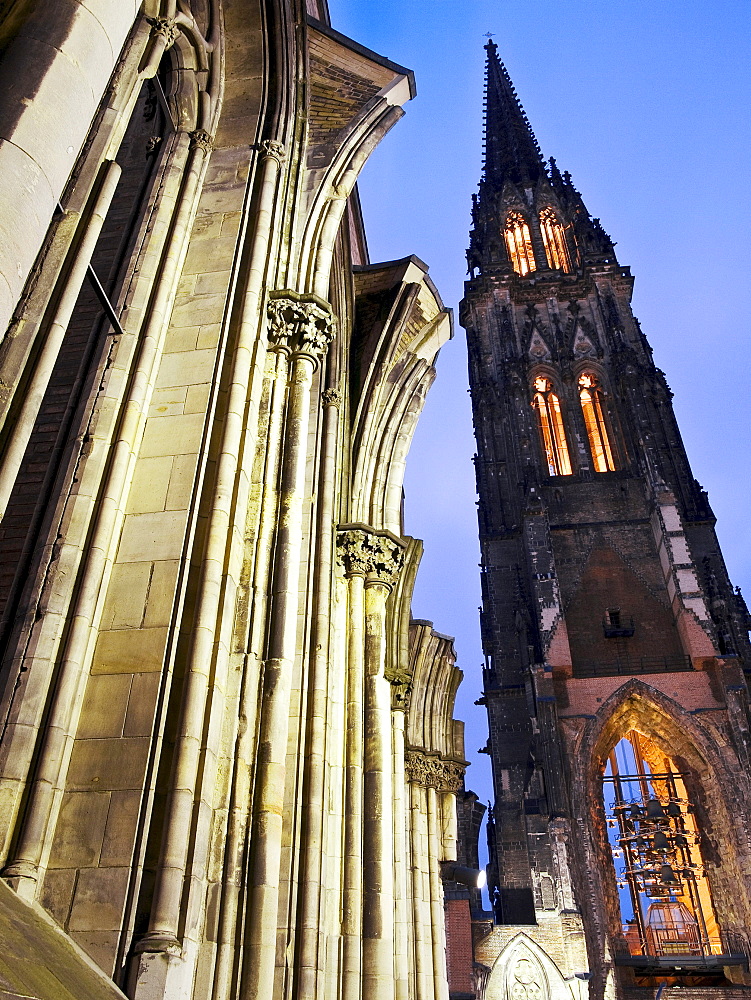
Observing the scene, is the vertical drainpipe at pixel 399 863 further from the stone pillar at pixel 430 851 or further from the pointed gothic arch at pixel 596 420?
the pointed gothic arch at pixel 596 420

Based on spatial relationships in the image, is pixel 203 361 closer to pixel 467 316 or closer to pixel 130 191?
pixel 130 191

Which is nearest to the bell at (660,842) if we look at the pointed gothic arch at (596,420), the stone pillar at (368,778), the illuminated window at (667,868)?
the illuminated window at (667,868)

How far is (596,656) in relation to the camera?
2970 cm

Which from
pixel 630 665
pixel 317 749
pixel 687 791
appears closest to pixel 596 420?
pixel 630 665

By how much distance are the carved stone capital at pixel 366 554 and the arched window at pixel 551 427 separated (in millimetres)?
25496

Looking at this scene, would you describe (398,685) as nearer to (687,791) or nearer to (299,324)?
(299,324)

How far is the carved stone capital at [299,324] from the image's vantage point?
654 centimetres

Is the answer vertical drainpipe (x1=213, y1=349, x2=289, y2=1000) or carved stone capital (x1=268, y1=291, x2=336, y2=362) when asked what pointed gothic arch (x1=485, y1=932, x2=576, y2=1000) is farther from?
carved stone capital (x1=268, y1=291, x2=336, y2=362)

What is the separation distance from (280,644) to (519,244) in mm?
40194

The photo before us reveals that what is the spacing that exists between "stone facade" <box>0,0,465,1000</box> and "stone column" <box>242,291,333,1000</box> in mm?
17

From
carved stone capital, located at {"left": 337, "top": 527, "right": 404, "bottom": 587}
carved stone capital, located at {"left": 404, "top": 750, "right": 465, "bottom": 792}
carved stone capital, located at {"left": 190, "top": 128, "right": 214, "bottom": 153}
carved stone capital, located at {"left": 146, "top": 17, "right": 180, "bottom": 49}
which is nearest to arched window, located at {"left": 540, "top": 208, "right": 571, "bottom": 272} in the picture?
carved stone capital, located at {"left": 404, "top": 750, "right": 465, "bottom": 792}

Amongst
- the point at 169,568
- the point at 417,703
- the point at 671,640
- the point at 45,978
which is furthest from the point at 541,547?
the point at 45,978

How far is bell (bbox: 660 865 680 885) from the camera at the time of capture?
25.3 metres

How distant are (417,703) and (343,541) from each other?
18.6 feet
